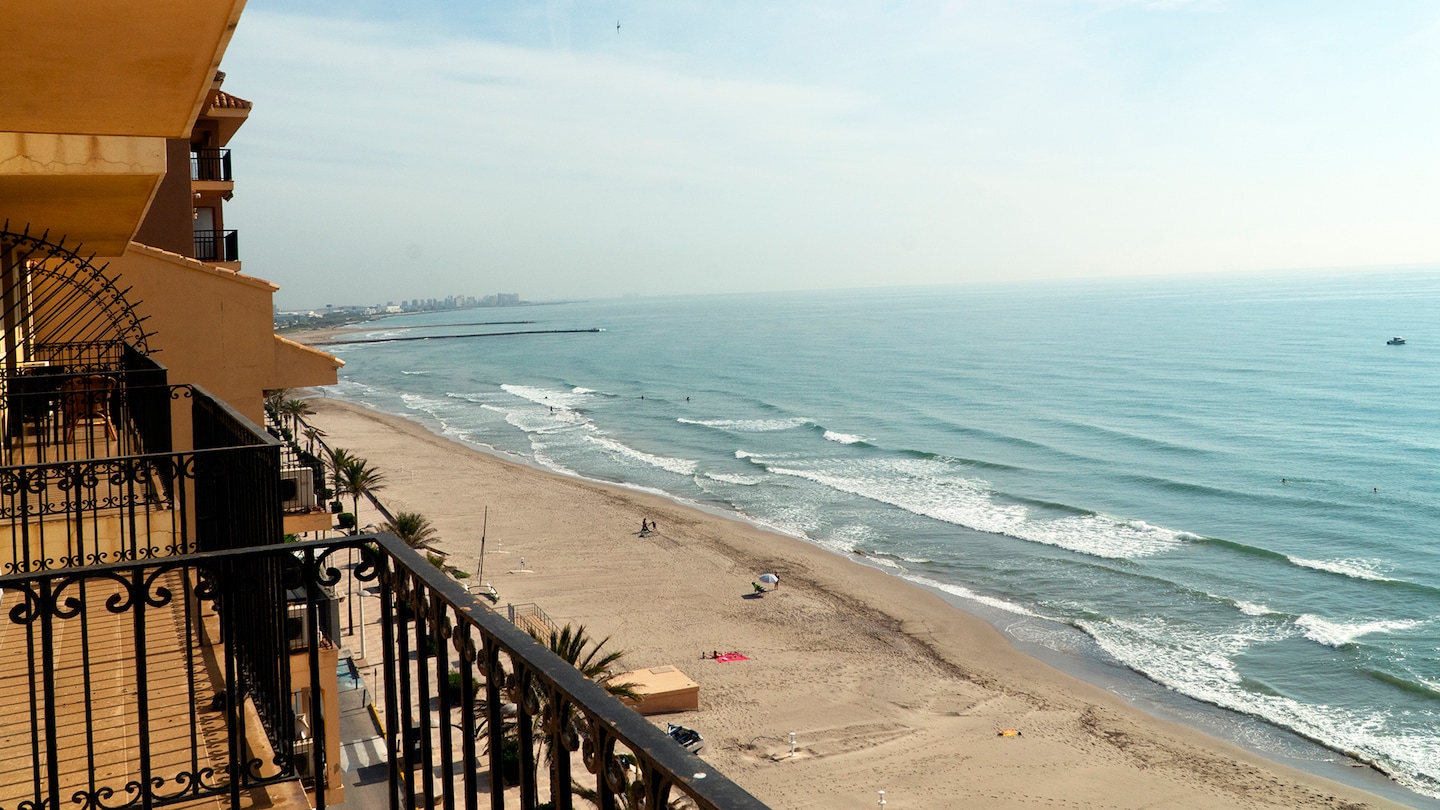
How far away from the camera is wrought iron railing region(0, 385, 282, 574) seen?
5.73 m

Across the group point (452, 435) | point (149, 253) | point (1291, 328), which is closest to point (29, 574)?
point (149, 253)

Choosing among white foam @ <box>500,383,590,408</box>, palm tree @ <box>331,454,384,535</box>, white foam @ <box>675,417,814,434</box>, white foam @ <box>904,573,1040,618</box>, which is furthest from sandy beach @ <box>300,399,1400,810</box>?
white foam @ <box>500,383,590,408</box>

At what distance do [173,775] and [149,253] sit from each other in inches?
531

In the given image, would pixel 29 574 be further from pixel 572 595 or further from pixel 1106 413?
pixel 1106 413

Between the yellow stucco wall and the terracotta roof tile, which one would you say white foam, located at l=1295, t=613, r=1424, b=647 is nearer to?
the yellow stucco wall

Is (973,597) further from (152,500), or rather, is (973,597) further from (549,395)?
(549,395)

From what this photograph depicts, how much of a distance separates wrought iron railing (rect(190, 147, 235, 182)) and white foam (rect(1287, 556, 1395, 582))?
34925mm

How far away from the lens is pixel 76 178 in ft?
24.7

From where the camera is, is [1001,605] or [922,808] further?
[1001,605]

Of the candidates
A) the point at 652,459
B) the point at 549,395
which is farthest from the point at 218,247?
the point at 549,395

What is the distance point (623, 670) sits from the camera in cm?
2597

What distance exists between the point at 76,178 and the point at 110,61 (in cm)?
311

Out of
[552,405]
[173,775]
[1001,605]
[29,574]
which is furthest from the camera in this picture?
[552,405]

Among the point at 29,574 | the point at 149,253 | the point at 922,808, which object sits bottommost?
the point at 922,808
